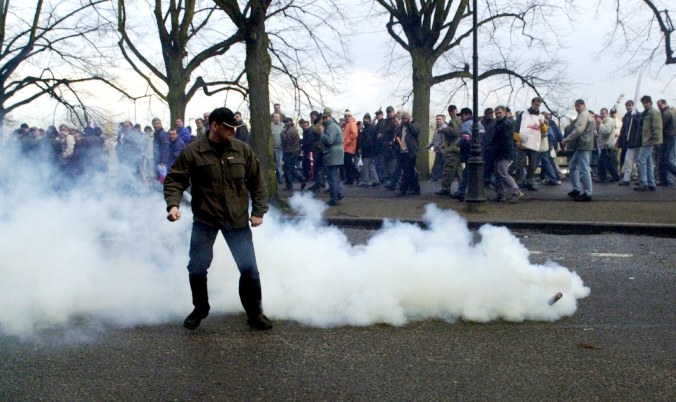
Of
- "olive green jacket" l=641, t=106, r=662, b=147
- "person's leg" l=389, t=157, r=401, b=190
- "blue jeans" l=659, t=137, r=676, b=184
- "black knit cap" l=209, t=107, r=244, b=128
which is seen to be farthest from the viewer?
"person's leg" l=389, t=157, r=401, b=190

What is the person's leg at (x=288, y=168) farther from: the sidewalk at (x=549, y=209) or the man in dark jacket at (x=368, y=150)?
the man in dark jacket at (x=368, y=150)

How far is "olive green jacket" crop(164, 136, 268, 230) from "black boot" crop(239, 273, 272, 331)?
0.44 meters

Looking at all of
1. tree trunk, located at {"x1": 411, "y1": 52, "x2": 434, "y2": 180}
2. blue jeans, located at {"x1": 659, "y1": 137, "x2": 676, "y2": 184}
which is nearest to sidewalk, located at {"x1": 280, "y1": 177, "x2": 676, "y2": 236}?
blue jeans, located at {"x1": 659, "y1": 137, "x2": 676, "y2": 184}

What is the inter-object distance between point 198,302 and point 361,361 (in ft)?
5.13

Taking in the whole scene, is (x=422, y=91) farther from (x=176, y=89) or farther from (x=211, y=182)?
(x=211, y=182)

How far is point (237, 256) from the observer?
6.10 metres

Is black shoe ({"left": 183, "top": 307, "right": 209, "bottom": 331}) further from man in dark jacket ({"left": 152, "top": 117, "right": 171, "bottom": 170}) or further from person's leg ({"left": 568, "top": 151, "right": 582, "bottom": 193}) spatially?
man in dark jacket ({"left": 152, "top": 117, "right": 171, "bottom": 170})

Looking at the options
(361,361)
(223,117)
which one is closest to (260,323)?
(361,361)

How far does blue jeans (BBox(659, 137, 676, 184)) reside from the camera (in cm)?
1591

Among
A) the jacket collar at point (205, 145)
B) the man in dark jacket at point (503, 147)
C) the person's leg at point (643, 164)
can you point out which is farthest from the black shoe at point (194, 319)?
the person's leg at point (643, 164)

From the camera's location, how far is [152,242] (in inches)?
310

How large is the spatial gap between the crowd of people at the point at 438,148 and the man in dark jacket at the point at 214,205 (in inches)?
202

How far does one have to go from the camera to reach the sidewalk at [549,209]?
12039mm

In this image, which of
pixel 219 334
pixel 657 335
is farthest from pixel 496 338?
pixel 219 334
